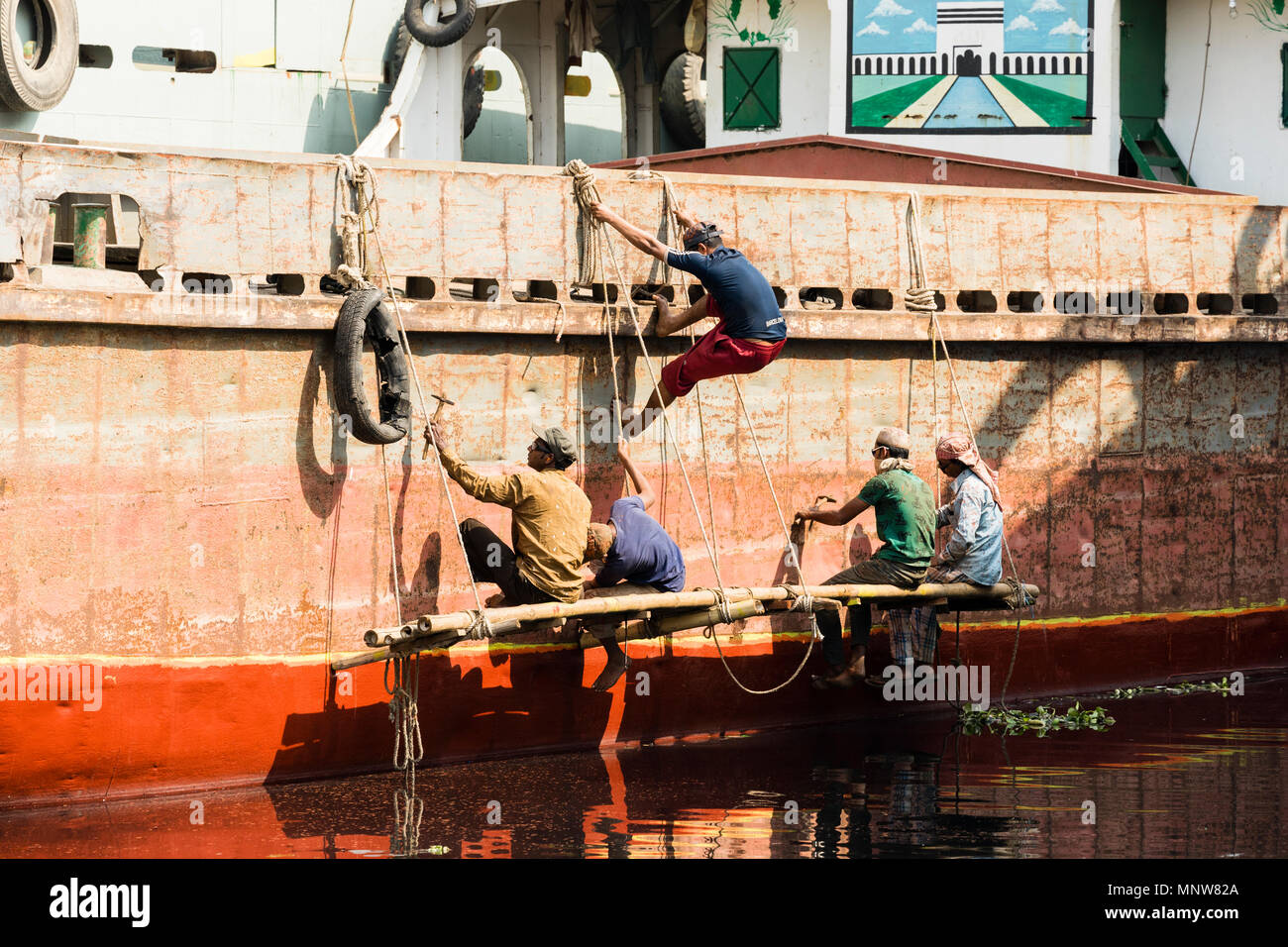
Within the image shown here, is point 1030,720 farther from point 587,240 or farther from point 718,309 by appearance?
point 587,240

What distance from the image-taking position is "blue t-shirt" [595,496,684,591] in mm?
9820

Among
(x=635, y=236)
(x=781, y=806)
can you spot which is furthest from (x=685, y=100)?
(x=781, y=806)

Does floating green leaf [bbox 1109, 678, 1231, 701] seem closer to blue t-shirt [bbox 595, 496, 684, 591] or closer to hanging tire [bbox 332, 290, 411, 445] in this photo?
blue t-shirt [bbox 595, 496, 684, 591]

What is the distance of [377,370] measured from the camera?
9602 millimetres

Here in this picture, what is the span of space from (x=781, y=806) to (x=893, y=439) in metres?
2.75

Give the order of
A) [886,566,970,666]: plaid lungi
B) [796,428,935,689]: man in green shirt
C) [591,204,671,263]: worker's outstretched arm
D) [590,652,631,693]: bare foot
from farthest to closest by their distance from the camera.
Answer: [886,566,970,666]: plaid lungi
[796,428,935,689]: man in green shirt
[590,652,631,693]: bare foot
[591,204,671,263]: worker's outstretched arm

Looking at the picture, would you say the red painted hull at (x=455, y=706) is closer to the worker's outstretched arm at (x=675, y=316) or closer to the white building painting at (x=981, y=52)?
the worker's outstretched arm at (x=675, y=316)

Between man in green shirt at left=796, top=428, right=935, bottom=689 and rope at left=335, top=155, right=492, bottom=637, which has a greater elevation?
rope at left=335, top=155, right=492, bottom=637

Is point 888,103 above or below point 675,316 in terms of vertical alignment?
above

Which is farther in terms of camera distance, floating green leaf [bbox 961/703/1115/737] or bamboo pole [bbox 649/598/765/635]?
floating green leaf [bbox 961/703/1115/737]

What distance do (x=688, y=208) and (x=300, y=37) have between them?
5.79m

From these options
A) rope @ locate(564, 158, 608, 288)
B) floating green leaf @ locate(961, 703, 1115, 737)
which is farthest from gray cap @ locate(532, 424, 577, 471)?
floating green leaf @ locate(961, 703, 1115, 737)

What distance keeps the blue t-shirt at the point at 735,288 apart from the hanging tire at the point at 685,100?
342 inches

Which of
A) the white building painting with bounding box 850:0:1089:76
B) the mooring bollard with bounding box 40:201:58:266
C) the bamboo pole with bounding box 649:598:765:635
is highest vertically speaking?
the white building painting with bounding box 850:0:1089:76
